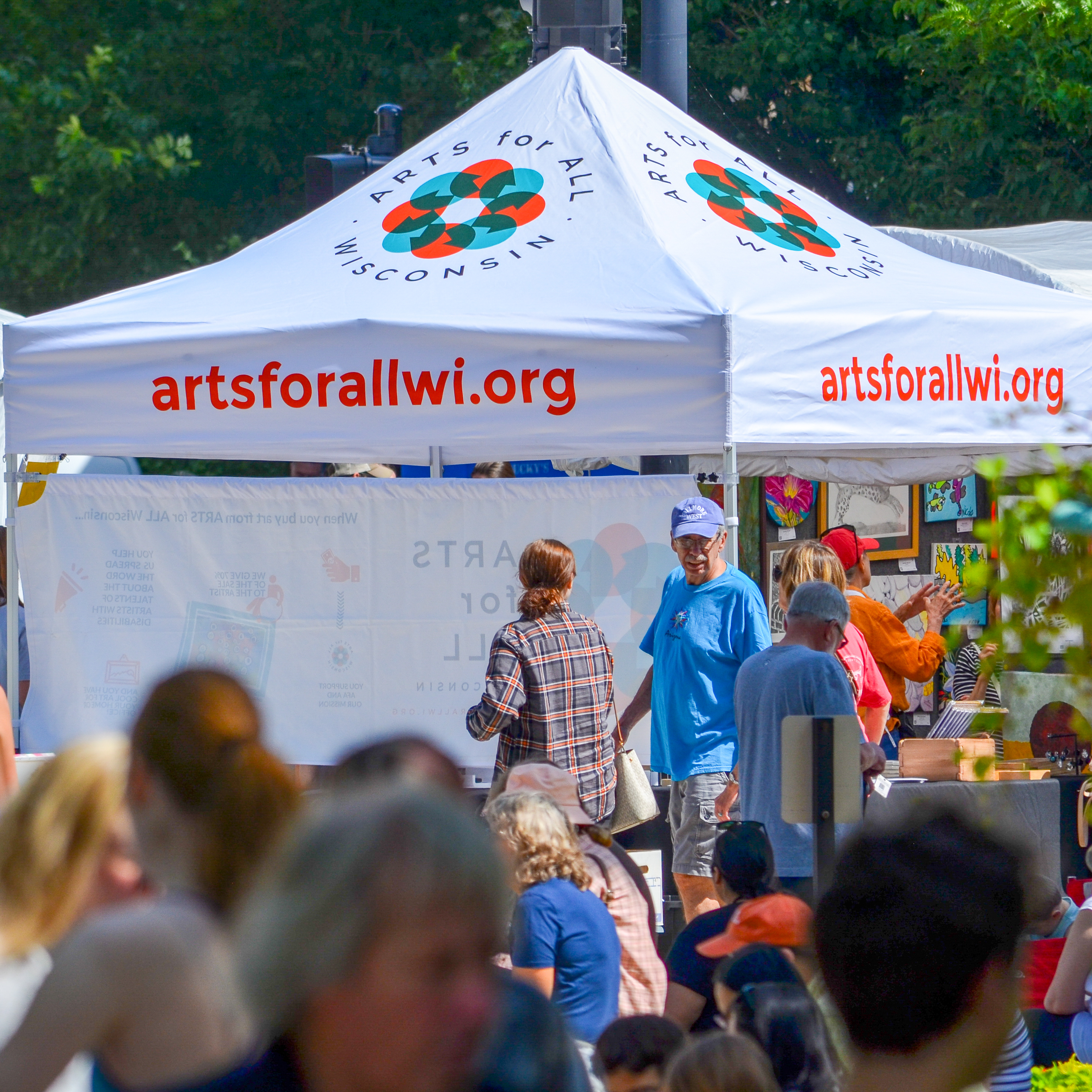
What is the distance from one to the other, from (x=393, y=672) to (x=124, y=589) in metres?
1.17

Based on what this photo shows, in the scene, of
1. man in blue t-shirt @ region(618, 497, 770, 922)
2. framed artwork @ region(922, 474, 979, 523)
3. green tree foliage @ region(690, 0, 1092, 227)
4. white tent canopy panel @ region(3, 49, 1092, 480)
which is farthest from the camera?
green tree foliage @ region(690, 0, 1092, 227)

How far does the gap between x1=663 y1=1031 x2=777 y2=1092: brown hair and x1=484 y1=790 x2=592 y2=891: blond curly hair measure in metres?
1.19

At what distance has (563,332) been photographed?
548 centimetres

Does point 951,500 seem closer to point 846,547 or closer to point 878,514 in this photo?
point 878,514

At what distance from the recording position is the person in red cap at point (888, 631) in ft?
23.5

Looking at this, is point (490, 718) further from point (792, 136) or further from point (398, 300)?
point (792, 136)

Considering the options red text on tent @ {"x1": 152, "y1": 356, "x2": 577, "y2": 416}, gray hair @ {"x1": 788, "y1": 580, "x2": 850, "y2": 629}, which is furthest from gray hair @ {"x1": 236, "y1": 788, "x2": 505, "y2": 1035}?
red text on tent @ {"x1": 152, "y1": 356, "x2": 577, "y2": 416}

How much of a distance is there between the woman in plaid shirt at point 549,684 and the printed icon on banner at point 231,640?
111 cm

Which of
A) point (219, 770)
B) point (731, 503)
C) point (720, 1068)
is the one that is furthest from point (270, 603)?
point (219, 770)

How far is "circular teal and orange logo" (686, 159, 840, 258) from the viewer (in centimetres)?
636

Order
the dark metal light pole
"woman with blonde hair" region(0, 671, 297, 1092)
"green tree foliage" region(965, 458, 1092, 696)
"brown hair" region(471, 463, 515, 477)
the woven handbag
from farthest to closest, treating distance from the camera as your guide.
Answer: the dark metal light pole < "brown hair" region(471, 463, 515, 477) < the woven handbag < "green tree foliage" region(965, 458, 1092, 696) < "woman with blonde hair" region(0, 671, 297, 1092)

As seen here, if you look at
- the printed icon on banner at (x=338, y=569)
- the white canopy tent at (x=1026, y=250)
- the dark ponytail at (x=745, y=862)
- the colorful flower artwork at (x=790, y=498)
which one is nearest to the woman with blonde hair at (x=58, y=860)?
the dark ponytail at (x=745, y=862)

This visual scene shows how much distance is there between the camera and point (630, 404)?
18.0 ft

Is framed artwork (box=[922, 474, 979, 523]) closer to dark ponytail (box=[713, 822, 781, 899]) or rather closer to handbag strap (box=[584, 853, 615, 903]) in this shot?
handbag strap (box=[584, 853, 615, 903])
